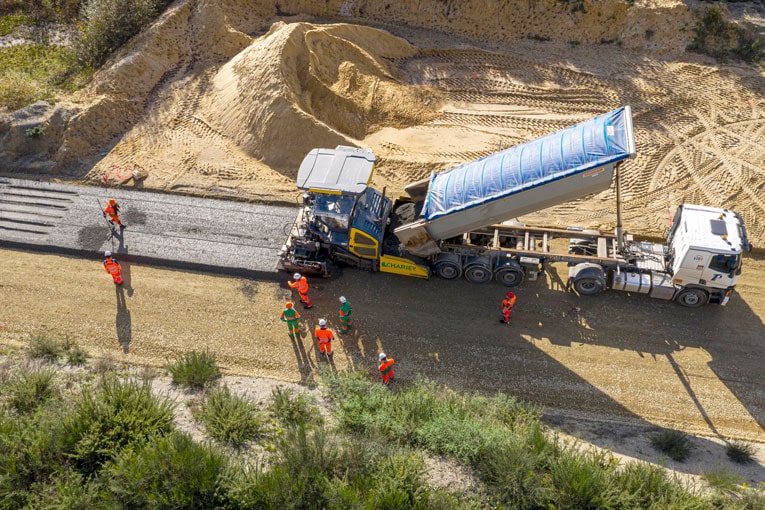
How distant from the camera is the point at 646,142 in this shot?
53.7 feet

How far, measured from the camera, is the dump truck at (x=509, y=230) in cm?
1048

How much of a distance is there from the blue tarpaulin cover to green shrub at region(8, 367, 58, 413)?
28.8 feet

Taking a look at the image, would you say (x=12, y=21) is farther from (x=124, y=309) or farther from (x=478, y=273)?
(x=478, y=273)

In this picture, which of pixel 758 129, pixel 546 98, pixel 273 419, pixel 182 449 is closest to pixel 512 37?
pixel 546 98

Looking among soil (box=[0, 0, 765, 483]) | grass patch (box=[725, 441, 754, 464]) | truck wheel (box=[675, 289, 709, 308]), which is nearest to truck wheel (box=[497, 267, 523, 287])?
soil (box=[0, 0, 765, 483])

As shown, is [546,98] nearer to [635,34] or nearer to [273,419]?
[635,34]

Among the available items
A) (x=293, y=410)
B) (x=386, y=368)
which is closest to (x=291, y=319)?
(x=293, y=410)

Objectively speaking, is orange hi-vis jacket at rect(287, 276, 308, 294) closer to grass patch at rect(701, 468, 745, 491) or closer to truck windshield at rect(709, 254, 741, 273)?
grass patch at rect(701, 468, 745, 491)

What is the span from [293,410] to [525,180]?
6.95m

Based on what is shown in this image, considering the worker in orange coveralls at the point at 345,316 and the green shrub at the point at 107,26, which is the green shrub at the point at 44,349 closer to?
the worker in orange coveralls at the point at 345,316

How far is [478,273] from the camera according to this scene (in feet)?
41.4

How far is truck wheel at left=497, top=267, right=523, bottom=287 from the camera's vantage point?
Result: 40.5 ft

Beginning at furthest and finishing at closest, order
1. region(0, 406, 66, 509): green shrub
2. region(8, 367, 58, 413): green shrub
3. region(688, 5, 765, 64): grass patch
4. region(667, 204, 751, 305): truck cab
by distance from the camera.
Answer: region(688, 5, 765, 64): grass patch → region(667, 204, 751, 305): truck cab → region(8, 367, 58, 413): green shrub → region(0, 406, 66, 509): green shrub

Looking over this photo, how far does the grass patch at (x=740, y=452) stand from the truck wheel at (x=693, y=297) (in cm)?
355
